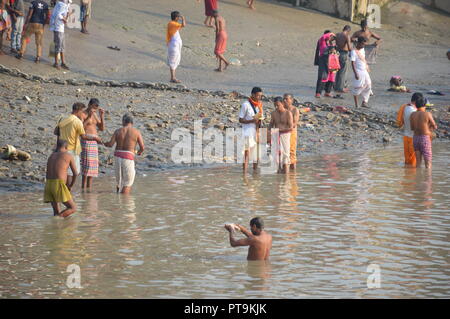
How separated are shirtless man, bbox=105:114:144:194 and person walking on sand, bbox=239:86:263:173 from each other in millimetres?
2147

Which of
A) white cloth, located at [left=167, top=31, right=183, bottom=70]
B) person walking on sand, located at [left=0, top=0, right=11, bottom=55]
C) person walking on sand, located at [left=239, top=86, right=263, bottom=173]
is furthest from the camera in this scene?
white cloth, located at [left=167, top=31, right=183, bottom=70]

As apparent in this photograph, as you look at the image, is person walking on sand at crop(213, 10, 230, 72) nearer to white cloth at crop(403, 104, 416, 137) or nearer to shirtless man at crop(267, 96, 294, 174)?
shirtless man at crop(267, 96, 294, 174)

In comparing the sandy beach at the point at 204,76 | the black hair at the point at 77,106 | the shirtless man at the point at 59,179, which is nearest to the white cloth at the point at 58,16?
the sandy beach at the point at 204,76

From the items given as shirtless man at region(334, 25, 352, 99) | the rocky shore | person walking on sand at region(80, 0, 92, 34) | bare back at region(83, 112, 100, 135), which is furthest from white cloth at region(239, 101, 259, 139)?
person walking on sand at region(80, 0, 92, 34)

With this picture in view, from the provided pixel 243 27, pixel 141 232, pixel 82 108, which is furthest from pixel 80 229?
pixel 243 27

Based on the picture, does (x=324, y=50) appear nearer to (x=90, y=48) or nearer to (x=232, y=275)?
(x=90, y=48)

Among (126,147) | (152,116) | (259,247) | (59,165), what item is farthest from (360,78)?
(259,247)

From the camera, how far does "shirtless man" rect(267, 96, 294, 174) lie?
14.7 m

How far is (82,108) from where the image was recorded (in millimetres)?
13039

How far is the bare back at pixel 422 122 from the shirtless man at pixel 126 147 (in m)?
4.65

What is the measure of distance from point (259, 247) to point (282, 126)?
5352mm

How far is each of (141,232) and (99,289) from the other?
2378 mm

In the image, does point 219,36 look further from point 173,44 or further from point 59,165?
point 59,165

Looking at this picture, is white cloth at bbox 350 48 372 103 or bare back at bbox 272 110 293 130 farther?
white cloth at bbox 350 48 372 103
